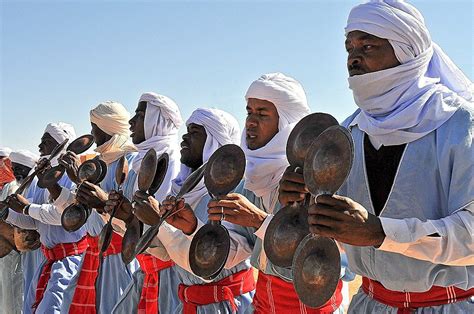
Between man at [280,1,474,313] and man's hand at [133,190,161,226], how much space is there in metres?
1.68

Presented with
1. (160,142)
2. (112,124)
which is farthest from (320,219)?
(112,124)

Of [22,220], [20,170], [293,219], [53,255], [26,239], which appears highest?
[293,219]

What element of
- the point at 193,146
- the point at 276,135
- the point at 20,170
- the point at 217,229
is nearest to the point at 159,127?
the point at 193,146

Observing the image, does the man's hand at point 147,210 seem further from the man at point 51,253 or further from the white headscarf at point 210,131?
the man at point 51,253

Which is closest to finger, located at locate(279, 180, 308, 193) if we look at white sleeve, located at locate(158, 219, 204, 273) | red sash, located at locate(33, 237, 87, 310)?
white sleeve, located at locate(158, 219, 204, 273)

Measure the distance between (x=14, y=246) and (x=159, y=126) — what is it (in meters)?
3.38

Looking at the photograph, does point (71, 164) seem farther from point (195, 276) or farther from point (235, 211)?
point (235, 211)

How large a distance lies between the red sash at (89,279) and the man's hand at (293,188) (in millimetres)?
4169

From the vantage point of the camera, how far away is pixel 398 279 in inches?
136

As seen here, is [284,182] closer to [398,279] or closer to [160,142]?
[398,279]

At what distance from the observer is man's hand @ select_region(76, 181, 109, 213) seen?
620cm

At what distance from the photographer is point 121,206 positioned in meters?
5.71

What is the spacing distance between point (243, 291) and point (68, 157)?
248 centimetres

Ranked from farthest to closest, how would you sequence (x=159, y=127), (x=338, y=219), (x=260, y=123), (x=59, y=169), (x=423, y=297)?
1. (x=159, y=127)
2. (x=59, y=169)
3. (x=260, y=123)
4. (x=423, y=297)
5. (x=338, y=219)
